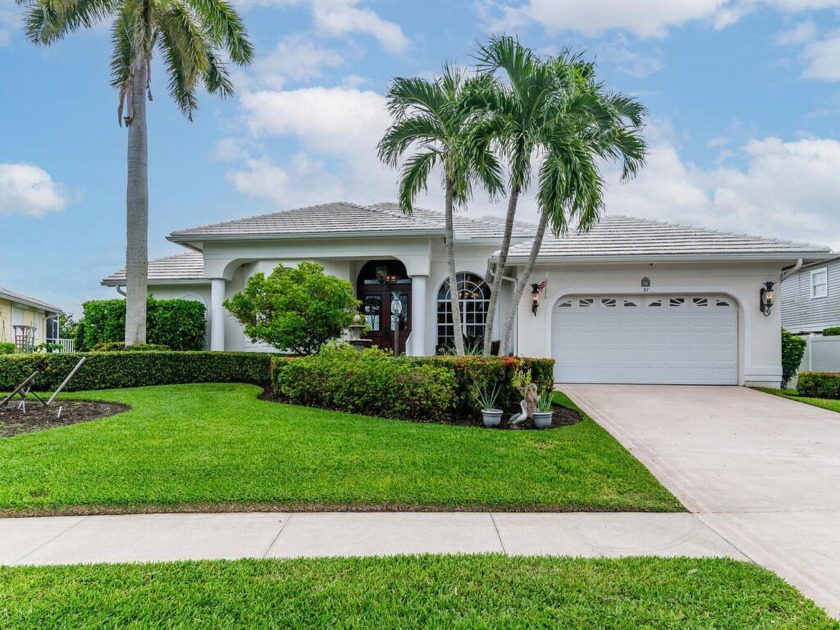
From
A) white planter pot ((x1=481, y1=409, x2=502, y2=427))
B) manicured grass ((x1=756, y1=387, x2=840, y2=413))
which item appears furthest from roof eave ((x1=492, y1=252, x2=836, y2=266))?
white planter pot ((x1=481, y1=409, x2=502, y2=427))

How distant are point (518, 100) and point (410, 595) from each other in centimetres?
853

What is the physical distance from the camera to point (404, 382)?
7875 millimetres

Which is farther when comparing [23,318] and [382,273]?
[23,318]

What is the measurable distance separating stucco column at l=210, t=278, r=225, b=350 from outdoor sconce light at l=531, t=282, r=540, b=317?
30.4 feet

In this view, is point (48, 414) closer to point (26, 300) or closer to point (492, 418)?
point (492, 418)

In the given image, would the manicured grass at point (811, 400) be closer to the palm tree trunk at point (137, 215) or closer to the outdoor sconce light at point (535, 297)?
the outdoor sconce light at point (535, 297)

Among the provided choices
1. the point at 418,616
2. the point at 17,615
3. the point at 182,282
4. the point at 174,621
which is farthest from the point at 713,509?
the point at 182,282

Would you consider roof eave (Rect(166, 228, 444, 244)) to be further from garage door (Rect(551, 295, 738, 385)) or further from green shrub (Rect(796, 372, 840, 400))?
green shrub (Rect(796, 372, 840, 400))

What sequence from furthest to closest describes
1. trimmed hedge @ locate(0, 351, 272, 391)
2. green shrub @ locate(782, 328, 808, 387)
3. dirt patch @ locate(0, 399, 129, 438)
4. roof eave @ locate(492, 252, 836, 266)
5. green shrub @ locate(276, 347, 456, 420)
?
green shrub @ locate(782, 328, 808, 387) < roof eave @ locate(492, 252, 836, 266) < trimmed hedge @ locate(0, 351, 272, 391) < green shrub @ locate(276, 347, 456, 420) < dirt patch @ locate(0, 399, 129, 438)

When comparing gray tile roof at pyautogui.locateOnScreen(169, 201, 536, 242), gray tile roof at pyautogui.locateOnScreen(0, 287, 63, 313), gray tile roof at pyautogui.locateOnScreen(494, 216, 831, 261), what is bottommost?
gray tile roof at pyautogui.locateOnScreen(0, 287, 63, 313)

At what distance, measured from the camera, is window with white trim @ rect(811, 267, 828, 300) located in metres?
20.3

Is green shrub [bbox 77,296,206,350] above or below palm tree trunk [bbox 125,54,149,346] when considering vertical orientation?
below

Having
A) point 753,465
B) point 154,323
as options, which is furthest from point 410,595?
point 154,323

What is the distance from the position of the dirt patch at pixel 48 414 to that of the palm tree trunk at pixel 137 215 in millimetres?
3939
